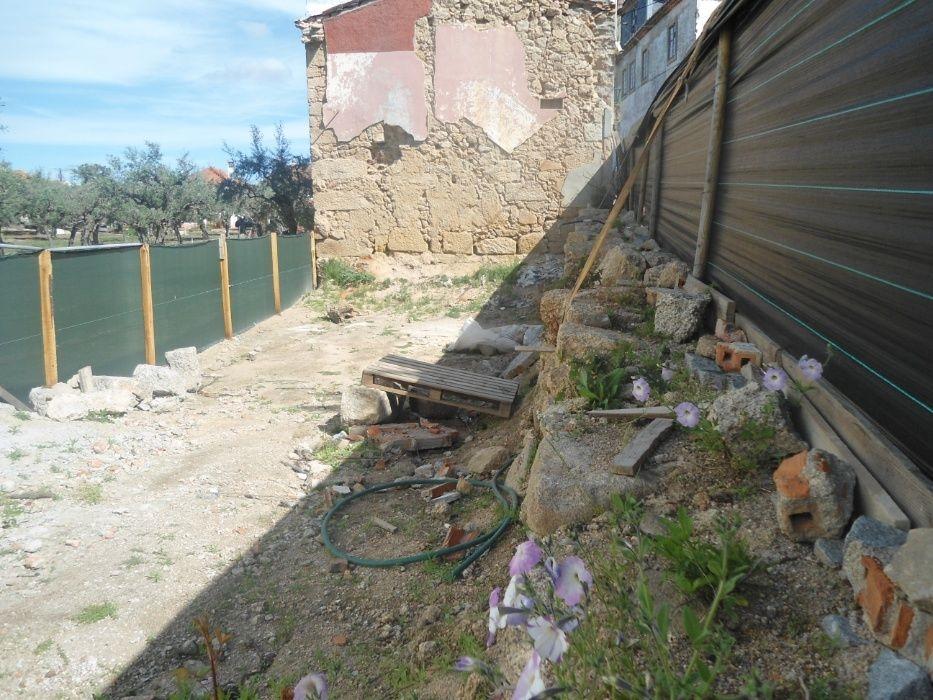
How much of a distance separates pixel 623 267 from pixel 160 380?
13.8 feet

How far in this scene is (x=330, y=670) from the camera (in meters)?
2.61

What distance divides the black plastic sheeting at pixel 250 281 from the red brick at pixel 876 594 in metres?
8.54

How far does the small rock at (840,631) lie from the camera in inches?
63.5

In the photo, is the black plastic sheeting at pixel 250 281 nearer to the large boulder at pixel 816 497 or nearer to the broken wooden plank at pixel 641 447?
the broken wooden plank at pixel 641 447

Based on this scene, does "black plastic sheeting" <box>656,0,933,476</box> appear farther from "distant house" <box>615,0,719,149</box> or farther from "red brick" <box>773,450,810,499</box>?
"distant house" <box>615,0,719,149</box>

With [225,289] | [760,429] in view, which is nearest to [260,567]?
[760,429]

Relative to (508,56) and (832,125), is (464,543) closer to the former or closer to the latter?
(832,125)

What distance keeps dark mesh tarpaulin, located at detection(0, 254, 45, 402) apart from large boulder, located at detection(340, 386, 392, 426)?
2514 mm

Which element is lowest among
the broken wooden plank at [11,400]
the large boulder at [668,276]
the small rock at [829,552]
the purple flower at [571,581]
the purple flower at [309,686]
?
the broken wooden plank at [11,400]

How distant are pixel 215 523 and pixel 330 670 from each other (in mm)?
1646

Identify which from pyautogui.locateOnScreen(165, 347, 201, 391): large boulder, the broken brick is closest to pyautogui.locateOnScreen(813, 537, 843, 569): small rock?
the broken brick

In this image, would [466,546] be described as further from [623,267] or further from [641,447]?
[623,267]

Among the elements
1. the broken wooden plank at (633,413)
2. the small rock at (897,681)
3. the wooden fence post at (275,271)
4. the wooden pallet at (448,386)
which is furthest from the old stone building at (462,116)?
the small rock at (897,681)

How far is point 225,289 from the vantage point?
8.88 m
